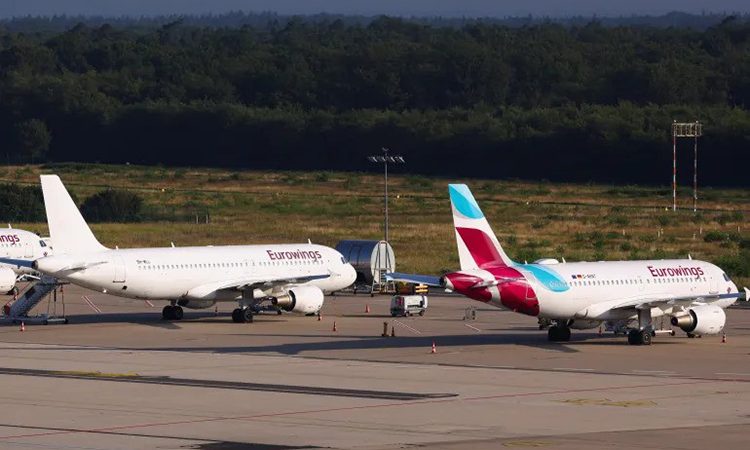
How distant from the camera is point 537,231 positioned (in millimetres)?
117438

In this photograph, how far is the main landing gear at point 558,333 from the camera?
60469 millimetres

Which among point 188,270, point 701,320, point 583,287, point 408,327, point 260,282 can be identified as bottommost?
point 408,327

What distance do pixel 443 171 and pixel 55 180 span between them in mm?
127466

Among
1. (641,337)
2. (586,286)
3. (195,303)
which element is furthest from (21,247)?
(641,337)

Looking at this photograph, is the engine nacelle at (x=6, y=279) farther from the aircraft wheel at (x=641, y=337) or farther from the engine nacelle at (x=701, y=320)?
the engine nacelle at (x=701, y=320)

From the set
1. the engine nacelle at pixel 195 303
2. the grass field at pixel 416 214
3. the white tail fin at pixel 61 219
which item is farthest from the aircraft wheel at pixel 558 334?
the grass field at pixel 416 214

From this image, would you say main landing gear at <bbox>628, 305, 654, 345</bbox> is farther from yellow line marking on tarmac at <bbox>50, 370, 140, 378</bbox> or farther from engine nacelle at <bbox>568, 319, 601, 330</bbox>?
yellow line marking on tarmac at <bbox>50, 370, 140, 378</bbox>

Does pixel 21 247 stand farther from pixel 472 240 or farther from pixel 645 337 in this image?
pixel 645 337

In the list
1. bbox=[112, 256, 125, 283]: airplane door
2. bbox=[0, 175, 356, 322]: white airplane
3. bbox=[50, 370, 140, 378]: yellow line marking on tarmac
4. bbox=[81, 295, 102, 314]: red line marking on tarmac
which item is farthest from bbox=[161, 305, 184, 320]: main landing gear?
bbox=[50, 370, 140, 378]: yellow line marking on tarmac

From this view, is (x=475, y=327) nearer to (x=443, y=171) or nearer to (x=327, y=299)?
(x=327, y=299)

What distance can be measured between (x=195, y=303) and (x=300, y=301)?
508 cm

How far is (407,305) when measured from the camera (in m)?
72.6

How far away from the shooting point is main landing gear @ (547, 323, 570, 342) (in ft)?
198

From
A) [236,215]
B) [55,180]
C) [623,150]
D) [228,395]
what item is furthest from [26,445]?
[623,150]
